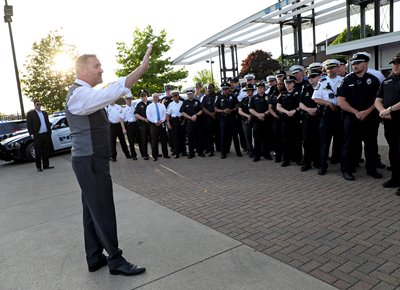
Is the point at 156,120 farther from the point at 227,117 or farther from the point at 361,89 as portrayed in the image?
the point at 361,89

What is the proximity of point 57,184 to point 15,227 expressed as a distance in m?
2.82

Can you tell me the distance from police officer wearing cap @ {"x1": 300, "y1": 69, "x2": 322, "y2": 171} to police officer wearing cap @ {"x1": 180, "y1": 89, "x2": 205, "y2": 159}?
3558mm

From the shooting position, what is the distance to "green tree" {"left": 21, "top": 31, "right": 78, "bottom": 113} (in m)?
25.5

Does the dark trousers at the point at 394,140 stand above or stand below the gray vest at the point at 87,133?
below

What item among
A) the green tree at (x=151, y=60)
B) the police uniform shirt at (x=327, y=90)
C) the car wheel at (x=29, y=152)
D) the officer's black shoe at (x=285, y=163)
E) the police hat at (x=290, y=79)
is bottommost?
the officer's black shoe at (x=285, y=163)

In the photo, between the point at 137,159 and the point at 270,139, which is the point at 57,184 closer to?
the point at 137,159

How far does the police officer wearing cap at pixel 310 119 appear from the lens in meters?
6.58

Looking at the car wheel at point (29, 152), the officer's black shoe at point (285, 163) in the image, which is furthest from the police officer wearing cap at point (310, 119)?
the car wheel at point (29, 152)

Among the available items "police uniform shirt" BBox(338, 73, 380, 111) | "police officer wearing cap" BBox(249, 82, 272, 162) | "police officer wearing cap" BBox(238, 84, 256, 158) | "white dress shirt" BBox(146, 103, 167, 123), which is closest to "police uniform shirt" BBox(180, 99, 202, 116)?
"white dress shirt" BBox(146, 103, 167, 123)

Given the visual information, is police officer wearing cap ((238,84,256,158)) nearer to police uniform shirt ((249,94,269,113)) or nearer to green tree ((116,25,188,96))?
police uniform shirt ((249,94,269,113))

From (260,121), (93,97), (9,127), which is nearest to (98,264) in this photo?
(93,97)

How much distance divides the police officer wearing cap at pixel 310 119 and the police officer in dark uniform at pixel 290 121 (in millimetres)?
372

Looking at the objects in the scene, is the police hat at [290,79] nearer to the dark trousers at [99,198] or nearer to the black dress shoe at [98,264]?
the dark trousers at [99,198]

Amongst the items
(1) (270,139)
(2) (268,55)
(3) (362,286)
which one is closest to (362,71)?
(1) (270,139)
